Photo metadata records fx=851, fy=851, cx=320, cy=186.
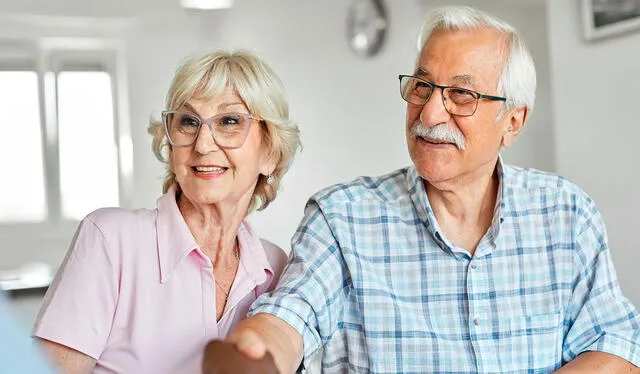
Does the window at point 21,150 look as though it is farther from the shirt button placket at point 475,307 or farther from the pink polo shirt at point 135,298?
the shirt button placket at point 475,307

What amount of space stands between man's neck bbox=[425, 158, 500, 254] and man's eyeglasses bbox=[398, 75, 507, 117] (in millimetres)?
140

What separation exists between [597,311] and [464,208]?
34 centimetres

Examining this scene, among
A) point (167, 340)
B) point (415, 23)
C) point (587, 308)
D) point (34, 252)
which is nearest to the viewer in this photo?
point (167, 340)

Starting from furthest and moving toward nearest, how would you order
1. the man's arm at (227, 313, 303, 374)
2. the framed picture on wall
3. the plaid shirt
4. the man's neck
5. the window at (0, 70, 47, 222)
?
the window at (0, 70, 47, 222) → the framed picture on wall → the man's neck → the plaid shirt → the man's arm at (227, 313, 303, 374)

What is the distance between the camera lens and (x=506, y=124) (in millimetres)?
1826

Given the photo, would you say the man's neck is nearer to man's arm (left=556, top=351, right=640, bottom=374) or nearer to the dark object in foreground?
man's arm (left=556, top=351, right=640, bottom=374)

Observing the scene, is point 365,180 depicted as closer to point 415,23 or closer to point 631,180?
point 631,180

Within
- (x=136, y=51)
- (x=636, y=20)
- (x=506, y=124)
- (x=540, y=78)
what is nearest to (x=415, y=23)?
(x=540, y=78)

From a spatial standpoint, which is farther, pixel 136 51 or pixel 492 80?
pixel 136 51

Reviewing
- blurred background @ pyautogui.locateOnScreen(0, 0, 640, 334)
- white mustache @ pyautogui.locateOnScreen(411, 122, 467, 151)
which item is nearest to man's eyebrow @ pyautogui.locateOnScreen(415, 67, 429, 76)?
white mustache @ pyautogui.locateOnScreen(411, 122, 467, 151)

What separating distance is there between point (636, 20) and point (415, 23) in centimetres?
285

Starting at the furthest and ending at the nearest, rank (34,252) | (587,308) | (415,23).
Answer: (415,23) < (34,252) < (587,308)

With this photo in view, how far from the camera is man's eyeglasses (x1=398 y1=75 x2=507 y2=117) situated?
1.72 metres

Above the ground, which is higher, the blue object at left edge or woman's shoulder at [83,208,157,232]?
the blue object at left edge
